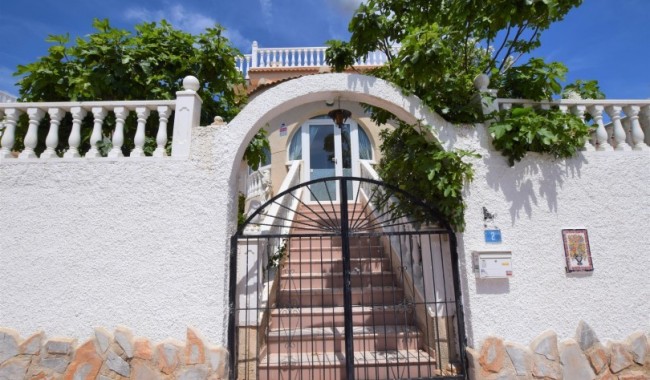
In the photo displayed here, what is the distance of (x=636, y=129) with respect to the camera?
4.22 meters

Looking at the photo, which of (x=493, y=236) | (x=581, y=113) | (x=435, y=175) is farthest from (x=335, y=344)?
(x=581, y=113)

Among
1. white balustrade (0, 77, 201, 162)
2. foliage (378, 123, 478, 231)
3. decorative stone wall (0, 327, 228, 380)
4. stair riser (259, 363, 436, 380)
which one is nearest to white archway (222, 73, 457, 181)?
foliage (378, 123, 478, 231)

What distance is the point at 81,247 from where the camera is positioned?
360cm

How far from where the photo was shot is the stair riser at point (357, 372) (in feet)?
13.3

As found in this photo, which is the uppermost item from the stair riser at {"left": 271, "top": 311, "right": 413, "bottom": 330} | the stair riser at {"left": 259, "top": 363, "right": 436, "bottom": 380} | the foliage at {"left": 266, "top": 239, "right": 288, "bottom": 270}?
the foliage at {"left": 266, "top": 239, "right": 288, "bottom": 270}

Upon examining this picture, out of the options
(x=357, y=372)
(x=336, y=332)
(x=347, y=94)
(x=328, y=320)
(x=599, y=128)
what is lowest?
(x=357, y=372)

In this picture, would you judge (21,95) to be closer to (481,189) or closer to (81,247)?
(81,247)

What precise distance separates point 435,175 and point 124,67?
4109 mm

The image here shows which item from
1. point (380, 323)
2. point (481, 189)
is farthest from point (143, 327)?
point (481, 189)

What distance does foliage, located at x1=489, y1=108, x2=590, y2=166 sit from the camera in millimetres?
3750

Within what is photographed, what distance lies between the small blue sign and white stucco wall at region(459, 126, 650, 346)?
0.06 m

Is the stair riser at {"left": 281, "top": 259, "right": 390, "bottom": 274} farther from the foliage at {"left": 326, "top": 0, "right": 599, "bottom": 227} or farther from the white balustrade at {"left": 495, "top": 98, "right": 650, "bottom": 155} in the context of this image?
the white balustrade at {"left": 495, "top": 98, "right": 650, "bottom": 155}

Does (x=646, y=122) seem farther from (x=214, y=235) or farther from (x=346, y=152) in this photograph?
(x=346, y=152)

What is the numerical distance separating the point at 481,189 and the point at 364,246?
288cm
